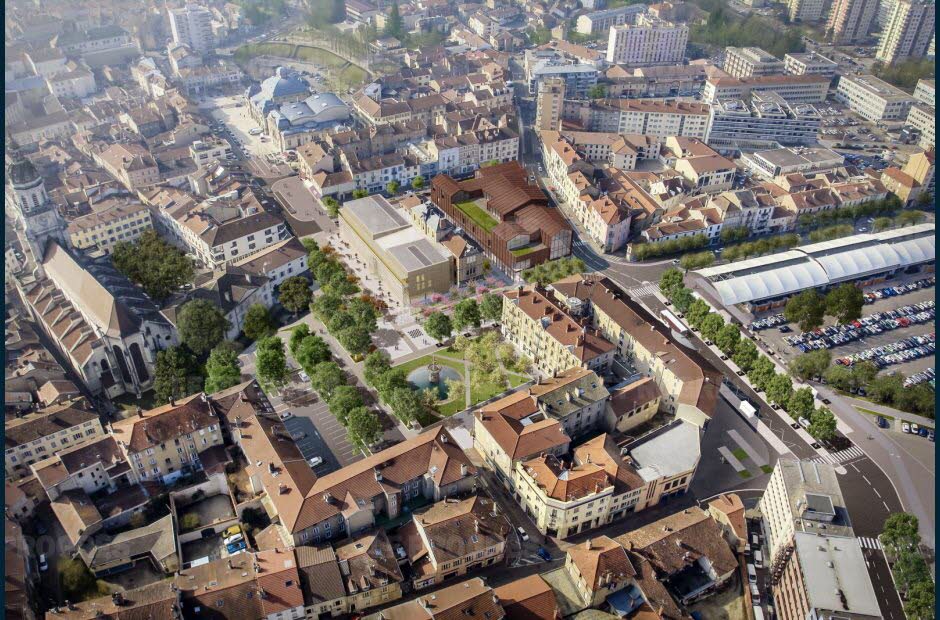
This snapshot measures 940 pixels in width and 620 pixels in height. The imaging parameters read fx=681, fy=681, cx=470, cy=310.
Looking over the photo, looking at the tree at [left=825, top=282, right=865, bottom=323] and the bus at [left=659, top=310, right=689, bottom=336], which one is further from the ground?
A: the tree at [left=825, top=282, right=865, bottom=323]

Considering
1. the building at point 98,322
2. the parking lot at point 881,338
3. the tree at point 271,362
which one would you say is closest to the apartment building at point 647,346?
the parking lot at point 881,338

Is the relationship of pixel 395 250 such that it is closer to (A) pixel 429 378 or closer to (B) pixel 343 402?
(A) pixel 429 378

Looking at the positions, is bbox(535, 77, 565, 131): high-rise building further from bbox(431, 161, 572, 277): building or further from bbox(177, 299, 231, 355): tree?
bbox(177, 299, 231, 355): tree

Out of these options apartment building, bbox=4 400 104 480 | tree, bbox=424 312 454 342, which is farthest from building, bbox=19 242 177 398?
tree, bbox=424 312 454 342

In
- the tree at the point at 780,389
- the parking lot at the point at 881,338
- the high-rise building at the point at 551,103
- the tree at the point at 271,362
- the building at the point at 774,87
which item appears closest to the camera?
Result: the tree at the point at 780,389

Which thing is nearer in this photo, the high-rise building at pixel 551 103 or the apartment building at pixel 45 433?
the apartment building at pixel 45 433

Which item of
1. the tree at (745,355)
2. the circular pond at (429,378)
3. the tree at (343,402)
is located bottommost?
the circular pond at (429,378)

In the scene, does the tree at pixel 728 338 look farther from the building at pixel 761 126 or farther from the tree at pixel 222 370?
the building at pixel 761 126
